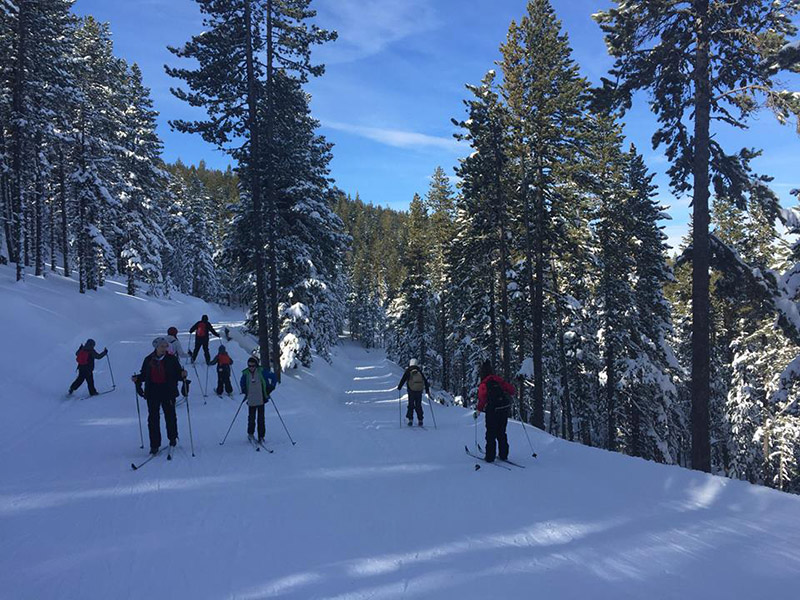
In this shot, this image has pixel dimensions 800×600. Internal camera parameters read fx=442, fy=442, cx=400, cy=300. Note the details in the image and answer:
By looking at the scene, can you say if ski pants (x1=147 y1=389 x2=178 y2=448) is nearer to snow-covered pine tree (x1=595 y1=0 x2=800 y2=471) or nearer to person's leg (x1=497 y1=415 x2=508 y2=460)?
person's leg (x1=497 y1=415 x2=508 y2=460)

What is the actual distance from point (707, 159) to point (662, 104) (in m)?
2.32

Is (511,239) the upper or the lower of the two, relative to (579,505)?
upper

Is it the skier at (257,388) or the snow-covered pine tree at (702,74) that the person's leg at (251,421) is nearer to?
the skier at (257,388)

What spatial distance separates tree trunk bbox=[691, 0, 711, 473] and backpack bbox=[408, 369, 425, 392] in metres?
7.34

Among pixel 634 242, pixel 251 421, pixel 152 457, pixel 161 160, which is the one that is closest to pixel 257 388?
pixel 251 421

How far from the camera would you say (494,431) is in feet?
31.1

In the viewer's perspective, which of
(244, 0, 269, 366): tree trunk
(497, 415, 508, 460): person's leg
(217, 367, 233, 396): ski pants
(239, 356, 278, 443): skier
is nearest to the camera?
(497, 415, 508, 460): person's leg

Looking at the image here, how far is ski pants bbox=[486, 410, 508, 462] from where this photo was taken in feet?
30.7

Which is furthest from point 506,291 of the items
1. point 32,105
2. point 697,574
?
point 32,105

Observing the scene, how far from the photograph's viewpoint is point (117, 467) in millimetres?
8453

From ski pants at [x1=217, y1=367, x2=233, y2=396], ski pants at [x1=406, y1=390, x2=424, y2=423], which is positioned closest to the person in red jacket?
ski pants at [x1=406, y1=390, x2=424, y2=423]

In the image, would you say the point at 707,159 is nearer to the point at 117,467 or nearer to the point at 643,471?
the point at 643,471

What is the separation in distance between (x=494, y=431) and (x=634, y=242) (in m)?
17.4

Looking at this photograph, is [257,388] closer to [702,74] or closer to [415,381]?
[415,381]
